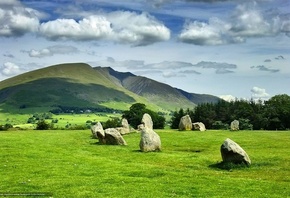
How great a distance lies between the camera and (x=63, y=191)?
2386 cm

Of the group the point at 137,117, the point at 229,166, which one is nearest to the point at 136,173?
the point at 229,166

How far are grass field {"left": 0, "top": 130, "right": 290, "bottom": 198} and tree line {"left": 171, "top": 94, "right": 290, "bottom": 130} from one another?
63197 millimetres

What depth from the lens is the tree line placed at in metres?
111

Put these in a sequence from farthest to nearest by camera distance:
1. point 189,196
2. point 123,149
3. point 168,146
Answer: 1. point 168,146
2. point 123,149
3. point 189,196

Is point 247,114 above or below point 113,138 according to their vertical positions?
above

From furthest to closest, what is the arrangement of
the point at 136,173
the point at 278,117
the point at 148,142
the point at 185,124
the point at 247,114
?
the point at 247,114
the point at 278,117
the point at 185,124
the point at 148,142
the point at 136,173

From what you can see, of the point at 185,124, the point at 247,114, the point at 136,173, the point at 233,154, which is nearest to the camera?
the point at 136,173

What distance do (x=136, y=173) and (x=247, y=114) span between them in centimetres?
10495

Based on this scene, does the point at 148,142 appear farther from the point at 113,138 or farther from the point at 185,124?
the point at 185,124

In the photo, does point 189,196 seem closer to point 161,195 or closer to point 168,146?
point 161,195

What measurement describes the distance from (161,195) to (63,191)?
6170 mm

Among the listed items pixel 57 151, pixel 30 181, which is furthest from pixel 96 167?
pixel 57 151

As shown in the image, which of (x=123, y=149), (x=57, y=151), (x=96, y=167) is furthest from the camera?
(x=123, y=149)

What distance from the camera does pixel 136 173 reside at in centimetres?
3075
